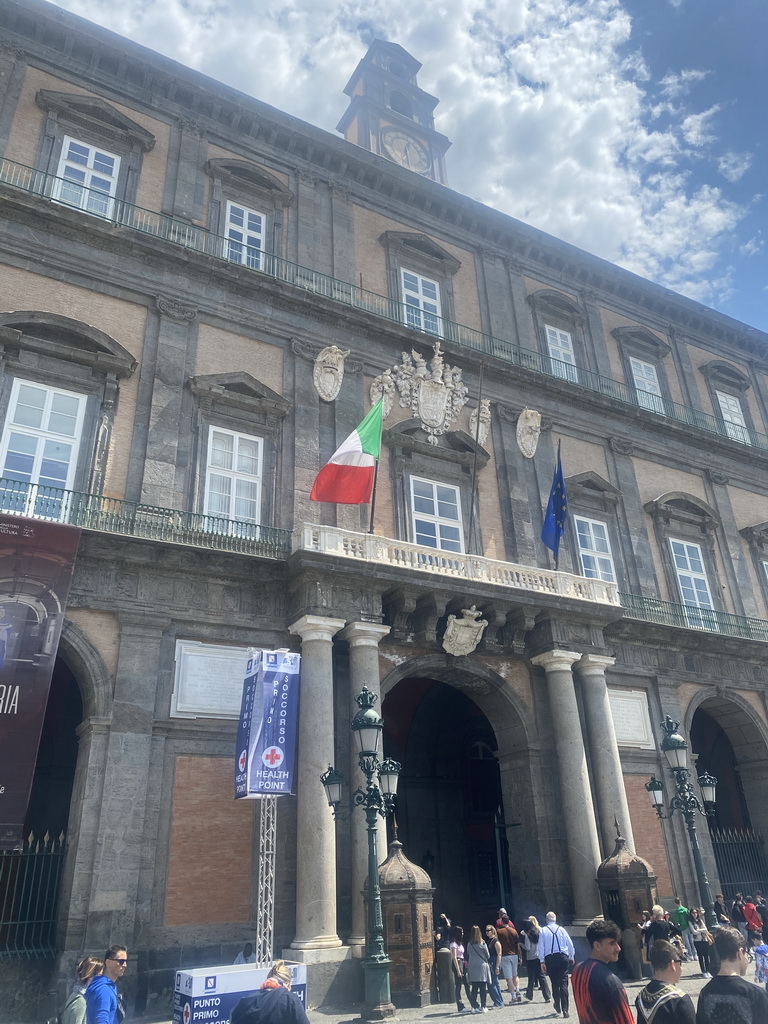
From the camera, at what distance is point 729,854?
19.9 metres

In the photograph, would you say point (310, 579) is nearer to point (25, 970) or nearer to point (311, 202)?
point (25, 970)

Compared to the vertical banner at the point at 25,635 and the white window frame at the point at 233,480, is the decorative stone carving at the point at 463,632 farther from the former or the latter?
the vertical banner at the point at 25,635

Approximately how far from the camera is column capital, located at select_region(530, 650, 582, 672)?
1778 cm

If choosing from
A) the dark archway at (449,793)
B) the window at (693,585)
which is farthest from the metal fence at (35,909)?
the window at (693,585)

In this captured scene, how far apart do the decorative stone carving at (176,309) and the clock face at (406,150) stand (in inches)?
811

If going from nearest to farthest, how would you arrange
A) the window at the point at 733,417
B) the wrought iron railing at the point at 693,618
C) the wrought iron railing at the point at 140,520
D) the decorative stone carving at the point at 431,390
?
1. the wrought iron railing at the point at 140,520
2. the decorative stone carving at the point at 431,390
3. the wrought iron railing at the point at 693,618
4. the window at the point at 733,417

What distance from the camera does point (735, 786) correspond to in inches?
896

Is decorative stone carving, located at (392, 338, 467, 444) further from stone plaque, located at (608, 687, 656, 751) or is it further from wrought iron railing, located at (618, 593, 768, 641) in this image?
stone plaque, located at (608, 687, 656, 751)

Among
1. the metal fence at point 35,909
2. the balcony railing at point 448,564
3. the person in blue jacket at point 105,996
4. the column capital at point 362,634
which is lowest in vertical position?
the person in blue jacket at point 105,996

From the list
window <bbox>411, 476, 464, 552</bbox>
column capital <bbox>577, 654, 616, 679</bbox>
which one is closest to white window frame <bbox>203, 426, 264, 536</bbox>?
window <bbox>411, 476, 464, 552</bbox>

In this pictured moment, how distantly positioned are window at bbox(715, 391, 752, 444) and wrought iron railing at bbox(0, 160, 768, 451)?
452 millimetres

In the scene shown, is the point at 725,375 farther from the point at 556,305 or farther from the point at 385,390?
the point at 385,390

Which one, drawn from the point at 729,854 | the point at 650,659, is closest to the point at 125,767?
the point at 650,659

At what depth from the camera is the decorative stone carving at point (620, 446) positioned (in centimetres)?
2366
